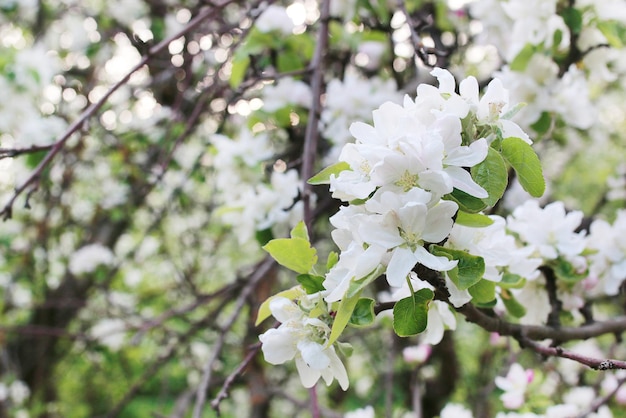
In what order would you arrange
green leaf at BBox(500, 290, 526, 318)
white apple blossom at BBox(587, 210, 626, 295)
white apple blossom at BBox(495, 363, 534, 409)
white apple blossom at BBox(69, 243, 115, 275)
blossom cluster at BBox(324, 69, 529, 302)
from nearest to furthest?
blossom cluster at BBox(324, 69, 529, 302) → green leaf at BBox(500, 290, 526, 318) → white apple blossom at BBox(587, 210, 626, 295) → white apple blossom at BBox(495, 363, 534, 409) → white apple blossom at BBox(69, 243, 115, 275)

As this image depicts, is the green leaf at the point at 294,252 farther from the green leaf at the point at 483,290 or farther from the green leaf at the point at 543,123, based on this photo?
the green leaf at the point at 543,123

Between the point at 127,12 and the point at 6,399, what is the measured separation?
229cm

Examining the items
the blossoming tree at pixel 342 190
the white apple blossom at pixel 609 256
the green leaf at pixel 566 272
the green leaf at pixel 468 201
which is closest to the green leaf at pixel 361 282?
the blossoming tree at pixel 342 190

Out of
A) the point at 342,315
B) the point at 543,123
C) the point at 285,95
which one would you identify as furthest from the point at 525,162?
the point at 285,95

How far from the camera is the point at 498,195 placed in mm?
635

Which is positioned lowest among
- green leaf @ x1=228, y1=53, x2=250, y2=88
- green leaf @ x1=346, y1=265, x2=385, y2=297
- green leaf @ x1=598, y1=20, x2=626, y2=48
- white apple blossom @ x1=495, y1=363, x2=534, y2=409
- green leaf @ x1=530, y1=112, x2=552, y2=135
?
white apple blossom @ x1=495, y1=363, x2=534, y2=409

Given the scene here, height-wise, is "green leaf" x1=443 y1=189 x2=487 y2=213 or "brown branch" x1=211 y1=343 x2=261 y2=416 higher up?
"green leaf" x1=443 y1=189 x2=487 y2=213

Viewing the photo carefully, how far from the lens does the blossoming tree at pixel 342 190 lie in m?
0.64

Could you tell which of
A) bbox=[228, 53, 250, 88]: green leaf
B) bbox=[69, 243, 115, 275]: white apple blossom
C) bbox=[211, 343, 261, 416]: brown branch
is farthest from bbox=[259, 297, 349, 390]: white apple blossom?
bbox=[69, 243, 115, 275]: white apple blossom

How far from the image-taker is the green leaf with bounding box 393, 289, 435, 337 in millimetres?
657

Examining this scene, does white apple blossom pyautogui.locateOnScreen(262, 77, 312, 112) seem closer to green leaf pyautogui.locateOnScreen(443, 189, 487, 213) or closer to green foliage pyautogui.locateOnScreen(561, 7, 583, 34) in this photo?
green foliage pyautogui.locateOnScreen(561, 7, 583, 34)

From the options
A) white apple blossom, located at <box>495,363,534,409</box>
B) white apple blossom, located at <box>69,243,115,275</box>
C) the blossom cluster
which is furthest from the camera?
white apple blossom, located at <box>69,243,115,275</box>

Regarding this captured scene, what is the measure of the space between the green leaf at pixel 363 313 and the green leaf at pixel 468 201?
145 millimetres

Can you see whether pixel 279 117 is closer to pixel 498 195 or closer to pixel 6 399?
pixel 498 195
